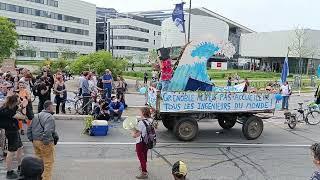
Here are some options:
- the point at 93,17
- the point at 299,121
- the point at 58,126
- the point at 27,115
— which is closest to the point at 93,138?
the point at 58,126

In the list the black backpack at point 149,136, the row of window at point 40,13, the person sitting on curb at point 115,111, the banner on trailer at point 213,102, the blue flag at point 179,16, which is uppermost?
the row of window at point 40,13

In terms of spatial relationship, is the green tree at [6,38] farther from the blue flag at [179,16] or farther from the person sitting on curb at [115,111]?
the blue flag at [179,16]

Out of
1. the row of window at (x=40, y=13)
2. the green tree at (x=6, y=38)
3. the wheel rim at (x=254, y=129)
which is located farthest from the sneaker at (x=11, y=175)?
the row of window at (x=40, y=13)

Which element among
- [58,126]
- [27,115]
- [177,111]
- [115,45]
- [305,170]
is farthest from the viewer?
[115,45]

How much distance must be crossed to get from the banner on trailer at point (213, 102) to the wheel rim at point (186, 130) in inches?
18.5

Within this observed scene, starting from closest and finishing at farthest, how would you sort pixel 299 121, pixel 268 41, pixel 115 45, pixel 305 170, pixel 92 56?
pixel 305 170 → pixel 299 121 → pixel 92 56 → pixel 268 41 → pixel 115 45

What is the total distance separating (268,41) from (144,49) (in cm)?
4769

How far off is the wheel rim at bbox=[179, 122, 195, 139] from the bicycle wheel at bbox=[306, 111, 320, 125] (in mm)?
6834

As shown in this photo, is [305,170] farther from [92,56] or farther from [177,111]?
[92,56]

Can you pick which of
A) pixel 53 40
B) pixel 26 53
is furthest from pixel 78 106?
pixel 53 40

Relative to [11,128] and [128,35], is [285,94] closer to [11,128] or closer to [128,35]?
[11,128]

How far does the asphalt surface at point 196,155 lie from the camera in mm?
9484

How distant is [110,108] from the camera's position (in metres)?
15.9

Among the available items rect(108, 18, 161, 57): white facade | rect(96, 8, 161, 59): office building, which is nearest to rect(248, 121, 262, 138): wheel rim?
rect(96, 8, 161, 59): office building
